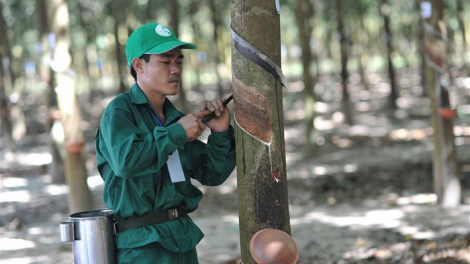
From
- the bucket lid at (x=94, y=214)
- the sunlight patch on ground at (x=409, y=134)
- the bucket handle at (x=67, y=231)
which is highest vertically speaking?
the bucket lid at (x=94, y=214)

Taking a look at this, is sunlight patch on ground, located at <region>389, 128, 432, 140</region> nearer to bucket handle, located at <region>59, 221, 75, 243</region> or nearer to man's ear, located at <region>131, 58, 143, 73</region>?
man's ear, located at <region>131, 58, 143, 73</region>

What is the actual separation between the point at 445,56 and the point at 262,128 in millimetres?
6023

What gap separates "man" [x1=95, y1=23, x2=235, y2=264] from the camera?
8.75 ft

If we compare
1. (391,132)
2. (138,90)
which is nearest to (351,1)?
(391,132)

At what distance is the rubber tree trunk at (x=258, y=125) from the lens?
8.57ft

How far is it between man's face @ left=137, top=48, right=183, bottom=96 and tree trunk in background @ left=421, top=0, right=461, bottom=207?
584 centimetres

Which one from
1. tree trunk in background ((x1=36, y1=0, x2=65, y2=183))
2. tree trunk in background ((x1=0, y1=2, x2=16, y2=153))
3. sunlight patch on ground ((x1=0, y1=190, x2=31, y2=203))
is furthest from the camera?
tree trunk in background ((x1=0, y1=2, x2=16, y2=153))

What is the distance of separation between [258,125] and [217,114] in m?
0.27

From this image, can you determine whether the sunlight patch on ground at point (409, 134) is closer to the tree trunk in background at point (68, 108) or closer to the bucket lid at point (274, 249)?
the tree trunk in background at point (68, 108)

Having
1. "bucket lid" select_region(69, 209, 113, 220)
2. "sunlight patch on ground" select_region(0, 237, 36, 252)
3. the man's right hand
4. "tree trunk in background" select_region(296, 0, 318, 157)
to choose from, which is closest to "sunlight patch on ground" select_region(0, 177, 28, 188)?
"sunlight patch on ground" select_region(0, 237, 36, 252)

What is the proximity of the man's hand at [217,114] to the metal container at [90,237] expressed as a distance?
23.1 inches

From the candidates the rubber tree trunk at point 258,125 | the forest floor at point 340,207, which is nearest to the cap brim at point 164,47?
the rubber tree trunk at point 258,125

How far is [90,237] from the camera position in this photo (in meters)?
2.77

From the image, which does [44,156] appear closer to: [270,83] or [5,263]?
[5,263]
